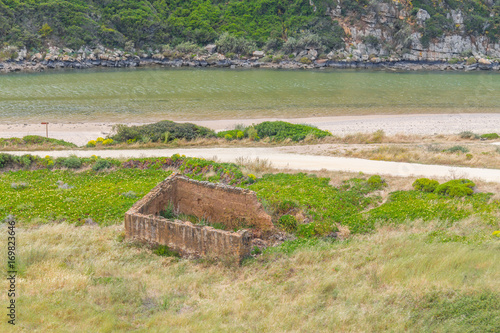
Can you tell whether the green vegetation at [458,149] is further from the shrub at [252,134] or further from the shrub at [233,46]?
the shrub at [233,46]

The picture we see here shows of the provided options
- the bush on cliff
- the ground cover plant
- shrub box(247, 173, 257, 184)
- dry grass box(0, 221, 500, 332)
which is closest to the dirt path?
the ground cover plant

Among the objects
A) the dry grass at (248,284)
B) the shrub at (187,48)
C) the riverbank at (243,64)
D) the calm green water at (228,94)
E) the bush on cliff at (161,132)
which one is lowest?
the dry grass at (248,284)

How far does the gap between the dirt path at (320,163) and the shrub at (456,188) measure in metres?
1.91

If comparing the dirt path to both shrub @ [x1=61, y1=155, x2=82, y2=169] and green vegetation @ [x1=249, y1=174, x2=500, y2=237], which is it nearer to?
green vegetation @ [x1=249, y1=174, x2=500, y2=237]

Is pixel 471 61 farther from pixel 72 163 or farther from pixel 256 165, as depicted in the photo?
pixel 72 163

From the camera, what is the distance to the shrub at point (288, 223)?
47.4 feet

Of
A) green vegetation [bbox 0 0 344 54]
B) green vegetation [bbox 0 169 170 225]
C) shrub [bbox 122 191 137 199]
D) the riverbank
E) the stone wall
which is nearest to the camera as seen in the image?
the stone wall

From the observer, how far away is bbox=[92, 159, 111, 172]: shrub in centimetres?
2117

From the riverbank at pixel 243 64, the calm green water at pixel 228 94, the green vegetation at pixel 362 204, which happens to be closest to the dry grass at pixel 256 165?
the green vegetation at pixel 362 204

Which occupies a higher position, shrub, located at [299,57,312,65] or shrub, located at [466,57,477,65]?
shrub, located at [466,57,477,65]

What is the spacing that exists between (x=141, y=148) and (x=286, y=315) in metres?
20.0

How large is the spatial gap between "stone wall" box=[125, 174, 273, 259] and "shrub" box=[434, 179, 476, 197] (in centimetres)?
732

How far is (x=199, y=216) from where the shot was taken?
1576 centimetres

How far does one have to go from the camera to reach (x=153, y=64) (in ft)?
238
